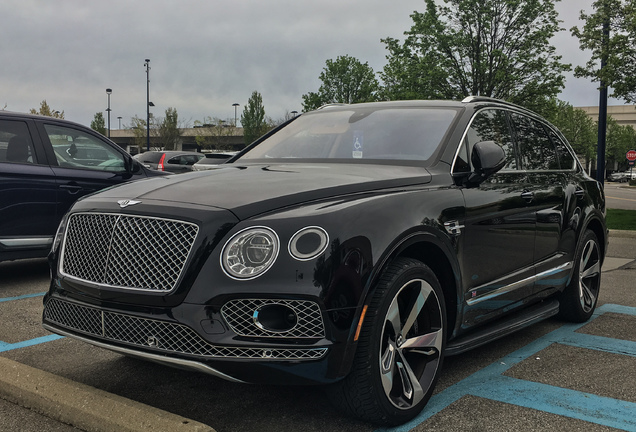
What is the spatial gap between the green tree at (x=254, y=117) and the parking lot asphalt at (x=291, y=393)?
69.4 m

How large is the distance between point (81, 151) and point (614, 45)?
550 inches

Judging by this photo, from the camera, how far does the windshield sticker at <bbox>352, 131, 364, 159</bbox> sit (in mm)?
4238

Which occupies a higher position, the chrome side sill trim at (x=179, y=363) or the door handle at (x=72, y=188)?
the door handle at (x=72, y=188)

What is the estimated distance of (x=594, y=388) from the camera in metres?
3.81

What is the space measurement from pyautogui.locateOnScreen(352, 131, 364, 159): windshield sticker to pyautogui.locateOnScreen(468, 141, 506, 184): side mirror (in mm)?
737

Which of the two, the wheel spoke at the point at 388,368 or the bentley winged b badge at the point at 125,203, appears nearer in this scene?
the wheel spoke at the point at 388,368

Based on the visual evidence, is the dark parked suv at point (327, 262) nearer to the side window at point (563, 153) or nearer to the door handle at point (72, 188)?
the side window at point (563, 153)

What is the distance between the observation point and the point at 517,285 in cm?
432

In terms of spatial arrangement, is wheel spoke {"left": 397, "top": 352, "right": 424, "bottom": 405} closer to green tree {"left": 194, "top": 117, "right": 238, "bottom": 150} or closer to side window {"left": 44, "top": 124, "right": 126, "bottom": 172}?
side window {"left": 44, "top": 124, "right": 126, "bottom": 172}

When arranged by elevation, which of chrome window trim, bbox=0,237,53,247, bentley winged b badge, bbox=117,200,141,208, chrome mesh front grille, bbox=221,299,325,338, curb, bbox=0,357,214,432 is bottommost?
curb, bbox=0,357,214,432

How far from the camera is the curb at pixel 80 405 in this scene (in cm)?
281

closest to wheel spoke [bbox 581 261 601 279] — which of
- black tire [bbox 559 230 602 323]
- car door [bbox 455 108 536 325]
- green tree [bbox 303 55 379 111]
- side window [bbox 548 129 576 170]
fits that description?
black tire [bbox 559 230 602 323]

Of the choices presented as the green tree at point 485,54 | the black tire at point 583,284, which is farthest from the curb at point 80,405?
the green tree at point 485,54

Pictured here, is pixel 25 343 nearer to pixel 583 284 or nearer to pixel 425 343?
pixel 425 343
